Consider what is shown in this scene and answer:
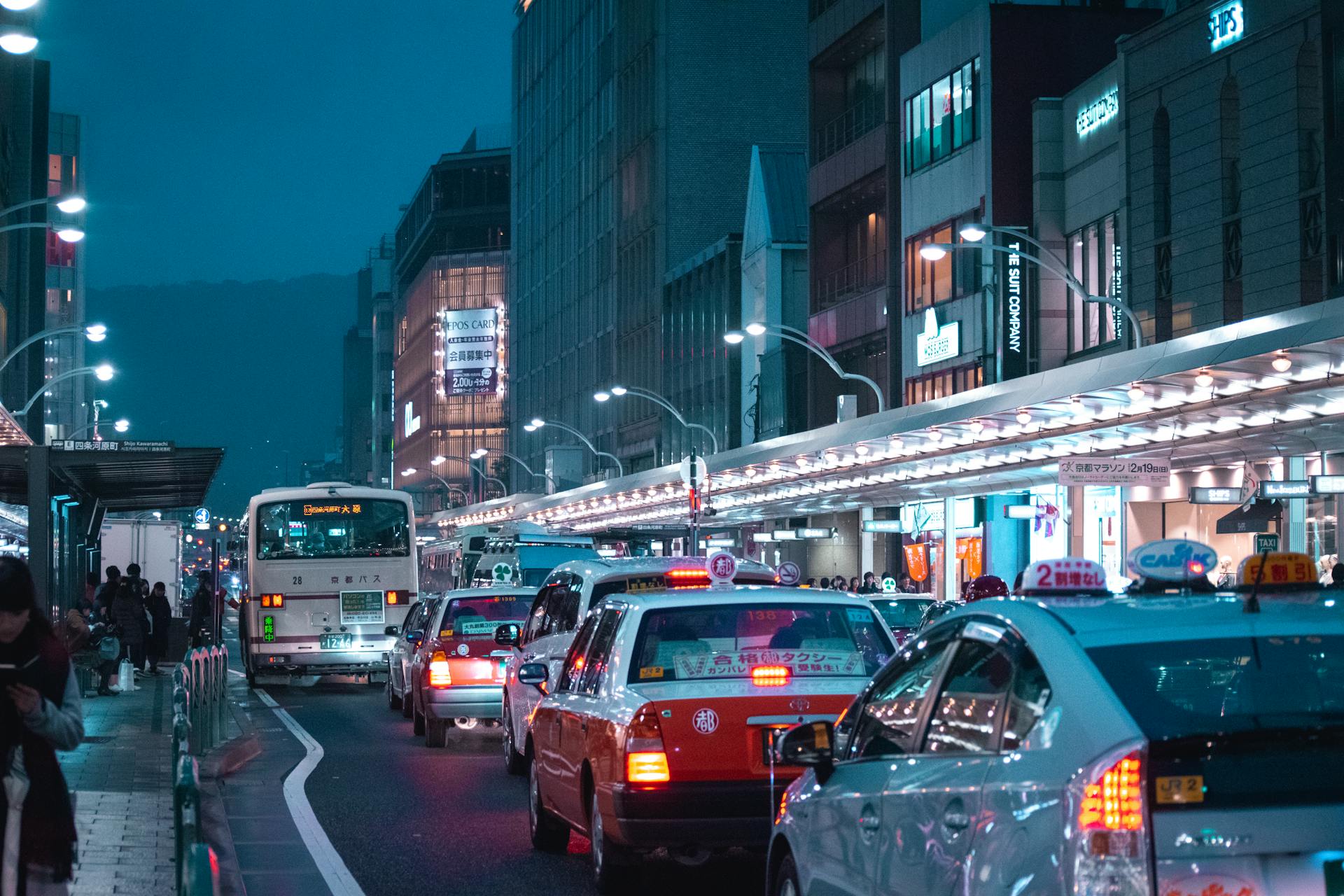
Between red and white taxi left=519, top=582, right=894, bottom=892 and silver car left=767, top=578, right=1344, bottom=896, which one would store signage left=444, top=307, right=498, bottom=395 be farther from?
silver car left=767, top=578, right=1344, bottom=896

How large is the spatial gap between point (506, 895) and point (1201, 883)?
6572 millimetres

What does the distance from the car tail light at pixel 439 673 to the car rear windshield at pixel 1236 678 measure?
53.5 ft

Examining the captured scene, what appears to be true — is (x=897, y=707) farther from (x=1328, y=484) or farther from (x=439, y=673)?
(x=1328, y=484)

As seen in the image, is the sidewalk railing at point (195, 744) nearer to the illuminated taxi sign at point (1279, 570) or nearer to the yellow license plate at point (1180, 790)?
the yellow license plate at point (1180, 790)

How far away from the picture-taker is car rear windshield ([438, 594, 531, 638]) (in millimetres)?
22188

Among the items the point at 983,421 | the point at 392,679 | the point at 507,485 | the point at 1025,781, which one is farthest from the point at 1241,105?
the point at 507,485

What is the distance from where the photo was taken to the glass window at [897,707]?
6.52 meters

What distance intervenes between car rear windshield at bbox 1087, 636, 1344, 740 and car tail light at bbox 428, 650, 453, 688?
1632 cm

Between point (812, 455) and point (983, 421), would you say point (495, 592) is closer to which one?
point (983, 421)

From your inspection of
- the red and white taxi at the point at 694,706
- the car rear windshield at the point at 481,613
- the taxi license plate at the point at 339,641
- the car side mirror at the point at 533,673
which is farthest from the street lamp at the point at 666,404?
the red and white taxi at the point at 694,706

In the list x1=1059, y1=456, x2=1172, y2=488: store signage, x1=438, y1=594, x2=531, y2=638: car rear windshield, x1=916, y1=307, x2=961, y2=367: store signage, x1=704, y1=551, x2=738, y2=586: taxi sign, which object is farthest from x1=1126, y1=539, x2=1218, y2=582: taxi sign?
x1=916, y1=307, x2=961, y2=367: store signage

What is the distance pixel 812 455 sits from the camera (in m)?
40.0

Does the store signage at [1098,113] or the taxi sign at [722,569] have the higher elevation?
the store signage at [1098,113]

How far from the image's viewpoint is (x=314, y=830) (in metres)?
14.0
